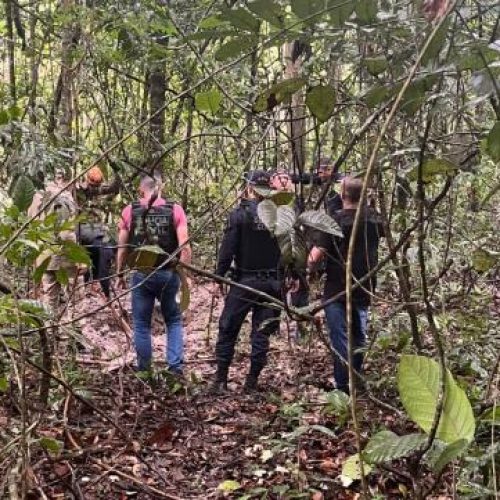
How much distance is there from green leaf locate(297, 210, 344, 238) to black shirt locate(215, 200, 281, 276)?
3.38 m

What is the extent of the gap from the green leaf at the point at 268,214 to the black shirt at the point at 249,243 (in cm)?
334

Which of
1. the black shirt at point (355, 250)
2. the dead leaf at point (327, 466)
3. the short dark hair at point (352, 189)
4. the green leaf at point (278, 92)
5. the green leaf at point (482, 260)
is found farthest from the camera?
the black shirt at point (355, 250)

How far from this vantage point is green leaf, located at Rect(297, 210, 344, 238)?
173 cm

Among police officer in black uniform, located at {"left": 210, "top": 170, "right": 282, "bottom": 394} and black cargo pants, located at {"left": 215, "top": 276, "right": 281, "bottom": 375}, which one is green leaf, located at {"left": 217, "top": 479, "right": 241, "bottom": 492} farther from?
black cargo pants, located at {"left": 215, "top": 276, "right": 281, "bottom": 375}

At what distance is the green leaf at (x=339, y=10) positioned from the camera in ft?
5.08

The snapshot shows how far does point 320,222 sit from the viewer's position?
5.71ft

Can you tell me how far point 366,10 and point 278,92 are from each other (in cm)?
37

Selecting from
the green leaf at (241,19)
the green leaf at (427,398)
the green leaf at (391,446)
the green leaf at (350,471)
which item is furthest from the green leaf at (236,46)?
the green leaf at (350,471)

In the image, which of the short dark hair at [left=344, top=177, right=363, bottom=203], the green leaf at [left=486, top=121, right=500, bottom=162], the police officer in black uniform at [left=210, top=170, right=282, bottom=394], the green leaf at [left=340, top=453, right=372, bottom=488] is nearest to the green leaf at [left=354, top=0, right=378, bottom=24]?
the green leaf at [left=486, top=121, right=500, bottom=162]

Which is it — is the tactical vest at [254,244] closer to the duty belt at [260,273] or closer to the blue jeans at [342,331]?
the duty belt at [260,273]

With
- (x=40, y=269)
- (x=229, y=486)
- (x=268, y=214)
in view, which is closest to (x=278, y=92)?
(x=268, y=214)

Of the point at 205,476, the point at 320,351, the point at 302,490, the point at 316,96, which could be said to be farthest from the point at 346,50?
the point at 320,351

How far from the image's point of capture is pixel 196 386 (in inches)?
214

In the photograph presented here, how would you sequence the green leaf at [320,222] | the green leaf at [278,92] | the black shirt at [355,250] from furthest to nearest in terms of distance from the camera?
the black shirt at [355,250] < the green leaf at [278,92] < the green leaf at [320,222]
